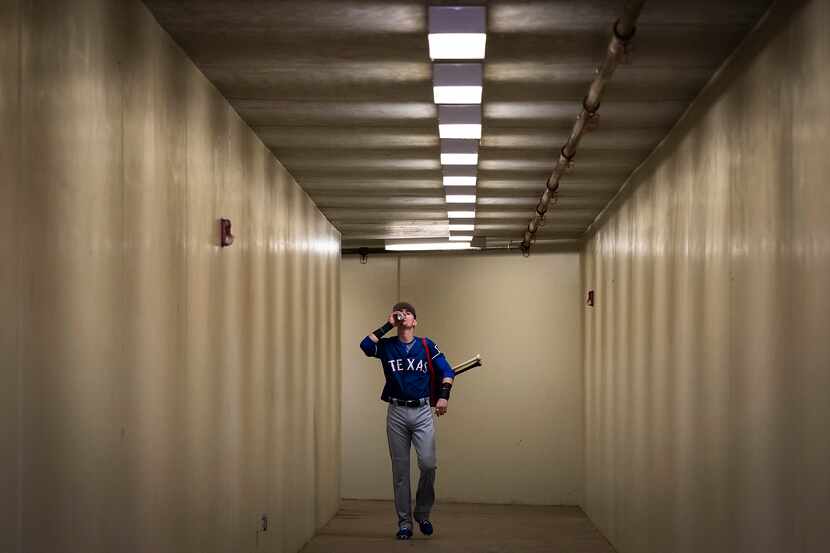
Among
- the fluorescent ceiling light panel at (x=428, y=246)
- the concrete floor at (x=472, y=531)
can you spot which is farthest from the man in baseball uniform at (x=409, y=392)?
the fluorescent ceiling light panel at (x=428, y=246)

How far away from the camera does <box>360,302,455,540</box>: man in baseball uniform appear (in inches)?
→ 324

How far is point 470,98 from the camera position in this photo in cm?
555

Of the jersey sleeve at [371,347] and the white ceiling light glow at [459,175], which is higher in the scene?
the white ceiling light glow at [459,175]

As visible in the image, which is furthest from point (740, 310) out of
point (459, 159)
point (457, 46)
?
point (459, 159)

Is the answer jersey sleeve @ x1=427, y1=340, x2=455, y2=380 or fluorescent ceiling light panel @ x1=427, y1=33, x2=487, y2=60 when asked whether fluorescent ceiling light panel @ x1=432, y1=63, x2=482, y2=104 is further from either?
jersey sleeve @ x1=427, y1=340, x2=455, y2=380

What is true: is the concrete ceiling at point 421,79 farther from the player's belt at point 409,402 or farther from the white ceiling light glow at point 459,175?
the player's belt at point 409,402

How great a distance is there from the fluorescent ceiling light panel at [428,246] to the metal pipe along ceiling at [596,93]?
350 cm

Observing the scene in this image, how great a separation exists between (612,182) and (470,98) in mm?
2888

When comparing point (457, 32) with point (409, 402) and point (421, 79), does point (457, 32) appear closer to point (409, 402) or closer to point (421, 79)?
point (421, 79)

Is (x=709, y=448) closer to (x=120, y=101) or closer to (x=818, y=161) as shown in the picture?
(x=818, y=161)

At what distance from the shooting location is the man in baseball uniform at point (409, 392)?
27.0ft

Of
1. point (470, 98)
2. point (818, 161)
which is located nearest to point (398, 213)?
point (470, 98)

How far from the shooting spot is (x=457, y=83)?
204 inches

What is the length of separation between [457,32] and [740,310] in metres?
1.74
